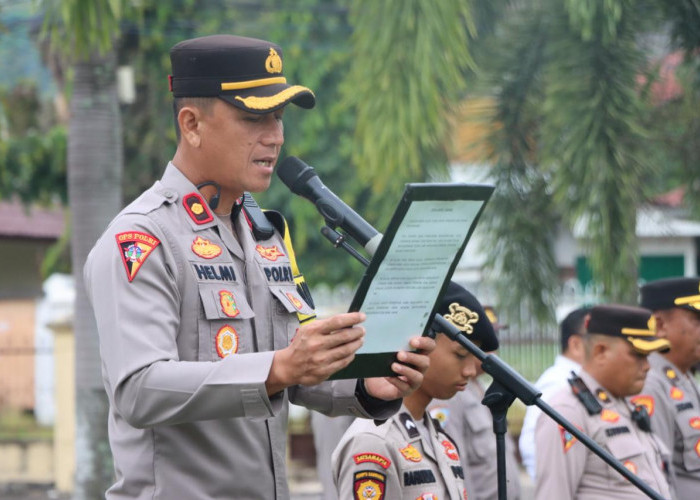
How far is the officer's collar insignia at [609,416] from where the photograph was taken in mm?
4965

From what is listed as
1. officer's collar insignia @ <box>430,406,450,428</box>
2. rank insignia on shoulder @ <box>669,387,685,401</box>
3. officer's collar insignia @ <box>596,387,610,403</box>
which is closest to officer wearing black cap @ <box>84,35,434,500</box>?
officer's collar insignia @ <box>430,406,450,428</box>

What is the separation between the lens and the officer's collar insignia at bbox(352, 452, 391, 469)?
3494 mm

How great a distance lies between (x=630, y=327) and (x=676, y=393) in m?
0.84

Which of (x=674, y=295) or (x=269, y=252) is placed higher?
(x=269, y=252)

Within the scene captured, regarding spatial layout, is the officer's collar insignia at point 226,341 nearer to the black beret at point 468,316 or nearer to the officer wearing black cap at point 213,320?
the officer wearing black cap at point 213,320

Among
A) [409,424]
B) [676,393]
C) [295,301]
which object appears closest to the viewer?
[295,301]

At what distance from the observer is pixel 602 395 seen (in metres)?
5.11

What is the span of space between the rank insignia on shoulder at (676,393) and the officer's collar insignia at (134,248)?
4.03 metres

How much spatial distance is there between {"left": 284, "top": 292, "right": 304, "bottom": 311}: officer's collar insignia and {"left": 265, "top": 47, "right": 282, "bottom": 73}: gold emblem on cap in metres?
0.52

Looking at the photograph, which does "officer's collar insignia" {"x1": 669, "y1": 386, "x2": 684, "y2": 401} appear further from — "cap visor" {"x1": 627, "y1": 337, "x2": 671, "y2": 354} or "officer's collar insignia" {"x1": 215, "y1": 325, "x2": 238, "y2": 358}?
"officer's collar insignia" {"x1": 215, "y1": 325, "x2": 238, "y2": 358}

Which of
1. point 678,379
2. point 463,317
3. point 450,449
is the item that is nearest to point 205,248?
point 450,449

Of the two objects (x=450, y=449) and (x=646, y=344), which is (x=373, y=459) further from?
(x=646, y=344)

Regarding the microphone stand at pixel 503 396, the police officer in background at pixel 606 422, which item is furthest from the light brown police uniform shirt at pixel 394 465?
the police officer in background at pixel 606 422

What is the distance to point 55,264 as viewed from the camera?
59.5ft
